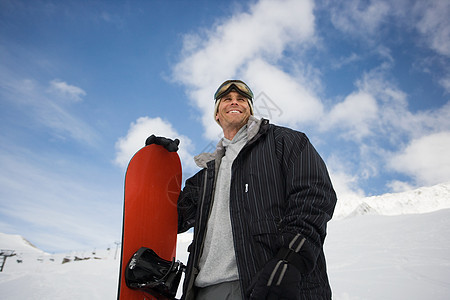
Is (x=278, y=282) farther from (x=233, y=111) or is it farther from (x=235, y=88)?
(x=235, y=88)

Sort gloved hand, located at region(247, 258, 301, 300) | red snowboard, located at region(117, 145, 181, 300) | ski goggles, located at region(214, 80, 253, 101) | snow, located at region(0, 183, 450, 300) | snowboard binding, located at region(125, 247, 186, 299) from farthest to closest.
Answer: snow, located at region(0, 183, 450, 300)
ski goggles, located at region(214, 80, 253, 101)
red snowboard, located at region(117, 145, 181, 300)
snowboard binding, located at region(125, 247, 186, 299)
gloved hand, located at region(247, 258, 301, 300)

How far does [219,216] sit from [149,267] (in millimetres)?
699

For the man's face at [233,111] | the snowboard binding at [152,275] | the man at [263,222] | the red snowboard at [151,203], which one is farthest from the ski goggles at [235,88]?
the snowboard binding at [152,275]

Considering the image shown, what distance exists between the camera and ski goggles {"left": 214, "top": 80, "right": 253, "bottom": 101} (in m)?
2.54

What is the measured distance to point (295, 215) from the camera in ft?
4.83

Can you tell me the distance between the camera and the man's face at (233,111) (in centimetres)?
238

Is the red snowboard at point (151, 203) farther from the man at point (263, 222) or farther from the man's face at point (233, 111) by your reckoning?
the man's face at point (233, 111)

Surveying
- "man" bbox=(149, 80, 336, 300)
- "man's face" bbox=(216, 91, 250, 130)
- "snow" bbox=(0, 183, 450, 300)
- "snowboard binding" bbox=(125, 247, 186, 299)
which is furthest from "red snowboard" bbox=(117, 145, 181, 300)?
"snow" bbox=(0, 183, 450, 300)

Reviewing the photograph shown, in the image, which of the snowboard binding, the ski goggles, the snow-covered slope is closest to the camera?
the snowboard binding

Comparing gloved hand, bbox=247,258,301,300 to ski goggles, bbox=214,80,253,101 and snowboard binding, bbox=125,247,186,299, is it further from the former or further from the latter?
ski goggles, bbox=214,80,253,101

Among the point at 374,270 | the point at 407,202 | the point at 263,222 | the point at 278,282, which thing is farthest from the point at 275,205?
the point at 407,202

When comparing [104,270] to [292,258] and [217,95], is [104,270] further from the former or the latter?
[292,258]

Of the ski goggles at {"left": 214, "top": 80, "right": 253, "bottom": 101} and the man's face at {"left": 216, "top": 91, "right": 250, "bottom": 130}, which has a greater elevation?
the ski goggles at {"left": 214, "top": 80, "right": 253, "bottom": 101}

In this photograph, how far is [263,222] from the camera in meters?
1.58
